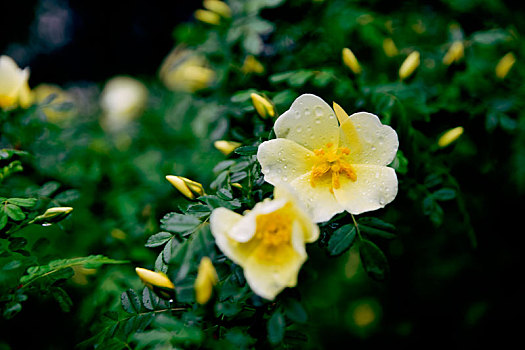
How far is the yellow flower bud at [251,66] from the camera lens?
1.80 metres

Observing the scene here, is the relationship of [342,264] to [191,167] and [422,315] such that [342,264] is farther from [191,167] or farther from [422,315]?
[191,167]

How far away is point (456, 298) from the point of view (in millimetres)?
2523

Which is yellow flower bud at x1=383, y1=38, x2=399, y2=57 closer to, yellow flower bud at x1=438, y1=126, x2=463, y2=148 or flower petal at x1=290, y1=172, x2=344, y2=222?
yellow flower bud at x1=438, y1=126, x2=463, y2=148

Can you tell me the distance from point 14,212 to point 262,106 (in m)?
0.82

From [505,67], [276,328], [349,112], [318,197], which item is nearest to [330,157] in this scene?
[318,197]

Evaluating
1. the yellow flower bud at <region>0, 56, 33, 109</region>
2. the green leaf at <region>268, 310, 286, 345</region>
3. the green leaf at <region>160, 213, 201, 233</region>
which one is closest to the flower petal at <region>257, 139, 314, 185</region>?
the green leaf at <region>160, 213, 201, 233</region>

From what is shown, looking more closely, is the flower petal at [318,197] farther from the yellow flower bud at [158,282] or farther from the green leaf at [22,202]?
the green leaf at [22,202]

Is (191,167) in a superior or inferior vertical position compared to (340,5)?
inferior

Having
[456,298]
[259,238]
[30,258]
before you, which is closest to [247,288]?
[259,238]

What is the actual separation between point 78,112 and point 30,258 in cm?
195

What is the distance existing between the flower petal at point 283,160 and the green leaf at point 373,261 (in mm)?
277

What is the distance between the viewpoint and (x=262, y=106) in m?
1.27

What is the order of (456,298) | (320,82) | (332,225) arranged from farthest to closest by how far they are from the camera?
(456,298) → (320,82) → (332,225)

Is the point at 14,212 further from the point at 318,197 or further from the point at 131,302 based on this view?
the point at 318,197
